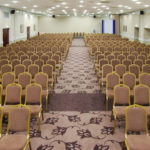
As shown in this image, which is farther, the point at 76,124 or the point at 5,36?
the point at 5,36

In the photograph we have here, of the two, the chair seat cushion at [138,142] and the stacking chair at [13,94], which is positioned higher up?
the stacking chair at [13,94]

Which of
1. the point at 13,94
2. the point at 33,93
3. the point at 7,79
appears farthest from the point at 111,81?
the point at 7,79

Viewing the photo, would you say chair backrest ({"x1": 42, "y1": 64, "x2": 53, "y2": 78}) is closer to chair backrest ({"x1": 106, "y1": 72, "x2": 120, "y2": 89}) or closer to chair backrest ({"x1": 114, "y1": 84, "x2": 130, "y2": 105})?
chair backrest ({"x1": 106, "y1": 72, "x2": 120, "y2": 89})

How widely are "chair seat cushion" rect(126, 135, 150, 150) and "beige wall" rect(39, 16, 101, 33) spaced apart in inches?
1599

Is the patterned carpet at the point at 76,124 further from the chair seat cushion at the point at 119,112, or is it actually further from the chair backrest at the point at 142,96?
the chair backrest at the point at 142,96

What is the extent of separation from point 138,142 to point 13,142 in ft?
7.77

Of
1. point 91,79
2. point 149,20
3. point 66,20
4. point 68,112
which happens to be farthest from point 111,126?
point 66,20

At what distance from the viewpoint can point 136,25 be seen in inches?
1095

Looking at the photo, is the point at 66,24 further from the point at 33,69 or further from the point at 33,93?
the point at 33,93

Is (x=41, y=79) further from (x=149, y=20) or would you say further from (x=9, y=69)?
(x=149, y=20)

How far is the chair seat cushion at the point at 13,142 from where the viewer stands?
159 inches

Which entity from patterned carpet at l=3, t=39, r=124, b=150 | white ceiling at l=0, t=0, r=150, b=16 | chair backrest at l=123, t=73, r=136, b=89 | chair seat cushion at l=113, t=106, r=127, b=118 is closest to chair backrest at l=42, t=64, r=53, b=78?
patterned carpet at l=3, t=39, r=124, b=150

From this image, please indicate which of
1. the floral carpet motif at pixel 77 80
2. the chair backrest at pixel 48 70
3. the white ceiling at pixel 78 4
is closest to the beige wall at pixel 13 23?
the white ceiling at pixel 78 4

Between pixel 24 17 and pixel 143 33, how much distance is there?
16.1 m
